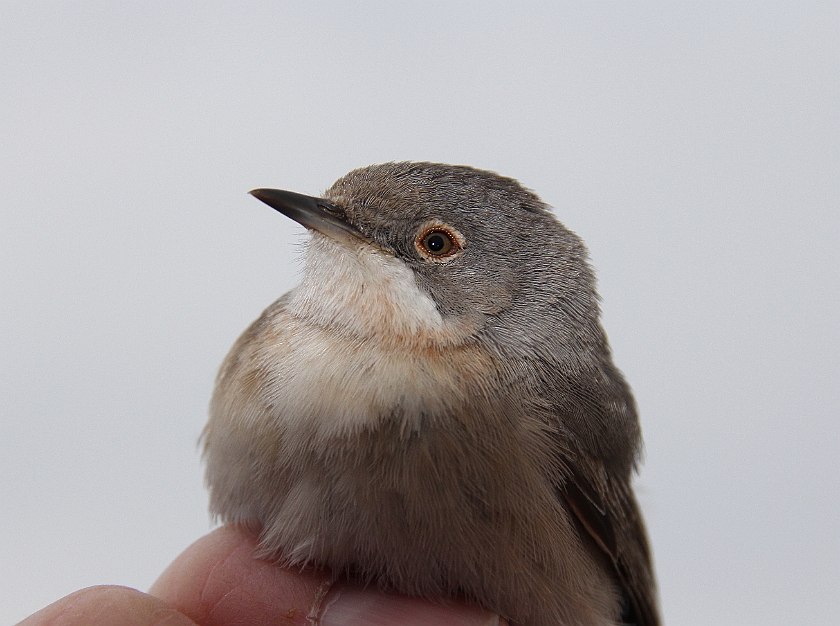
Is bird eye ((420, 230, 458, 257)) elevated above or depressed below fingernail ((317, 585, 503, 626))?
above

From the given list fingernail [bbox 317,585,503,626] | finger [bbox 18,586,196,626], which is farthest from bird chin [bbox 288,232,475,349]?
finger [bbox 18,586,196,626]

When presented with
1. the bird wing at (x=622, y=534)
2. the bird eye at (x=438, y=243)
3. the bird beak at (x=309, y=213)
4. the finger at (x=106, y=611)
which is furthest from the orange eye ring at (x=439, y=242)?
the finger at (x=106, y=611)

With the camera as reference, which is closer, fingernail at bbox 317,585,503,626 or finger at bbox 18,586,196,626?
finger at bbox 18,586,196,626

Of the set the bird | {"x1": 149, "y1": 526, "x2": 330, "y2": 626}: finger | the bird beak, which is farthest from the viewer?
{"x1": 149, "y1": 526, "x2": 330, "y2": 626}: finger

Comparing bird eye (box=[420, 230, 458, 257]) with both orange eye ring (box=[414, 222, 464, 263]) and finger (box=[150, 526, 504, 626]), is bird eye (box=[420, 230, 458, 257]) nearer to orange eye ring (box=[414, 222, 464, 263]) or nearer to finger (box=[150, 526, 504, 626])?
orange eye ring (box=[414, 222, 464, 263])

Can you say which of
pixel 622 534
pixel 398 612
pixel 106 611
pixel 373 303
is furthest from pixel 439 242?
pixel 106 611

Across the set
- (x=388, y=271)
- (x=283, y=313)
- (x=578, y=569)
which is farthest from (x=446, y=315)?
(x=578, y=569)

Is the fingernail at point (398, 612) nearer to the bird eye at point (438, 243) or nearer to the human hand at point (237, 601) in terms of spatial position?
the human hand at point (237, 601)

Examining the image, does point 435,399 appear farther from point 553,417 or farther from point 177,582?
point 177,582
